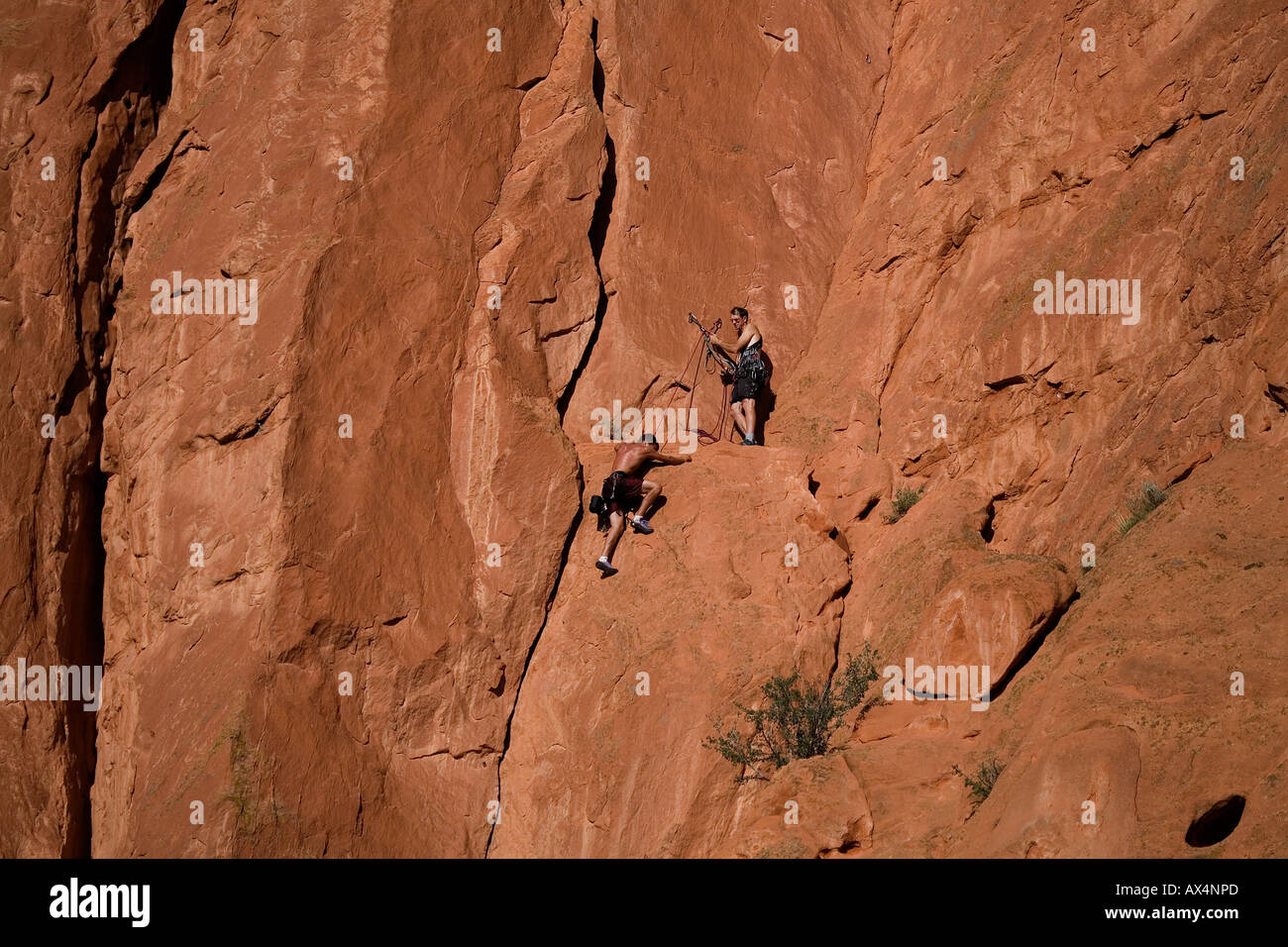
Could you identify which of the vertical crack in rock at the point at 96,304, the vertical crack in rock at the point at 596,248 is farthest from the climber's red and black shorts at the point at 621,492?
the vertical crack in rock at the point at 96,304

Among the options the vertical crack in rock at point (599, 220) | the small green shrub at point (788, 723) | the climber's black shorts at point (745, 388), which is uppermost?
the vertical crack in rock at point (599, 220)

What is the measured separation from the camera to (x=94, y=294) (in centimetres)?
1584

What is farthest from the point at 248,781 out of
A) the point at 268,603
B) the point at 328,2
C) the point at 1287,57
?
the point at 1287,57

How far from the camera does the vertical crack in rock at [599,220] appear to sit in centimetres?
1644

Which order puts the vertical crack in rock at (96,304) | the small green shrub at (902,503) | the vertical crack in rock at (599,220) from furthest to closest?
the vertical crack in rock at (599,220) < the small green shrub at (902,503) < the vertical crack in rock at (96,304)

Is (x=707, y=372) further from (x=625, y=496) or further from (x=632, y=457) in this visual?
(x=625, y=496)

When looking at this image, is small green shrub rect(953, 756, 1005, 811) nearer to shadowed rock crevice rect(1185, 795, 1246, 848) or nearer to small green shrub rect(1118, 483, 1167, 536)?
shadowed rock crevice rect(1185, 795, 1246, 848)

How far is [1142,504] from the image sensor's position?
1318 centimetres

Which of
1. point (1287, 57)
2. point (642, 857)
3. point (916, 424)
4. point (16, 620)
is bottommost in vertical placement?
point (642, 857)

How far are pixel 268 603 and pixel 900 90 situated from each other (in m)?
12.3

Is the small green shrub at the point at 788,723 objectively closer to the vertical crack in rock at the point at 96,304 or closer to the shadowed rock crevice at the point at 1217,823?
the shadowed rock crevice at the point at 1217,823

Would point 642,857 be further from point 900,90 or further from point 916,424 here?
point 900,90

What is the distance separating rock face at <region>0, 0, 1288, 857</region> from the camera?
1292 centimetres

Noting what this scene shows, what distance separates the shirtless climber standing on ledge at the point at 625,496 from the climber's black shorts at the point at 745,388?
5.85ft
